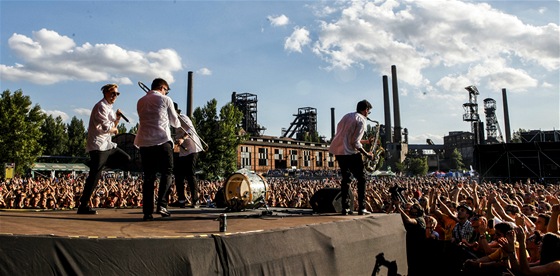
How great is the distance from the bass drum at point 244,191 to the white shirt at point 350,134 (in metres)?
1.52

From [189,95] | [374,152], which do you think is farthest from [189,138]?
[189,95]

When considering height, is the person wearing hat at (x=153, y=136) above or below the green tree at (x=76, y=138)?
below

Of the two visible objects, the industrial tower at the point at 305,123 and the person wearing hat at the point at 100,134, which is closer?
the person wearing hat at the point at 100,134

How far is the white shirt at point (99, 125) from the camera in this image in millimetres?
5445

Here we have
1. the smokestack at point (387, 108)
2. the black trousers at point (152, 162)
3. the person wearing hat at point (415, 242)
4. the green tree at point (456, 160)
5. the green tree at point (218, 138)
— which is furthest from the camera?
the green tree at point (456, 160)

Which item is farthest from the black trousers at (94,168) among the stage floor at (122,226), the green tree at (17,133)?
the green tree at (17,133)

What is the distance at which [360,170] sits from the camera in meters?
6.54

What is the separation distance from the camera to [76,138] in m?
75.7

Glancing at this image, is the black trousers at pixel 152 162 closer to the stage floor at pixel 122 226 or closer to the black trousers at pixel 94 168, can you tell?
the stage floor at pixel 122 226

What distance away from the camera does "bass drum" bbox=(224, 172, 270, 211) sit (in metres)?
6.65

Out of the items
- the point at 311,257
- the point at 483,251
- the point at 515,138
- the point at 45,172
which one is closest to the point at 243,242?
the point at 311,257

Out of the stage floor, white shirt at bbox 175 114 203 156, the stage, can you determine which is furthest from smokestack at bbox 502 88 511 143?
the stage floor

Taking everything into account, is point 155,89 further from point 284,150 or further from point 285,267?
point 284,150

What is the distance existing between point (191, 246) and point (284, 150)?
80609 mm
